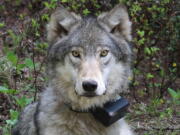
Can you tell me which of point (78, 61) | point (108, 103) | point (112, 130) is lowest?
point (112, 130)

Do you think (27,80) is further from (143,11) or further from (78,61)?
(78,61)

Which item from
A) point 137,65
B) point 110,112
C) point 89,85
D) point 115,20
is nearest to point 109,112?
point 110,112

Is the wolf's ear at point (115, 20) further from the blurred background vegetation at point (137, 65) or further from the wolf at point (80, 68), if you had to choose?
the blurred background vegetation at point (137, 65)

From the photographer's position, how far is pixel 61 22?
436 centimetres

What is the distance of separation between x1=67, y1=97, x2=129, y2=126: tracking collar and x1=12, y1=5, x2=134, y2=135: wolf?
0.05 meters

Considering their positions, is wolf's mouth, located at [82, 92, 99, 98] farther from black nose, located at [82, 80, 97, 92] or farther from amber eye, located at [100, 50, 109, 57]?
amber eye, located at [100, 50, 109, 57]

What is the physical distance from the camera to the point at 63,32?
14.5 feet

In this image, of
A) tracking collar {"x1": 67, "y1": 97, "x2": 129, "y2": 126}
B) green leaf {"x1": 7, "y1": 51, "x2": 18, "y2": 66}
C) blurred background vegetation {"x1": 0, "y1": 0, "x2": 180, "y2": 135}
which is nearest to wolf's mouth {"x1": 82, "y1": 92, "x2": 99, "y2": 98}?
tracking collar {"x1": 67, "y1": 97, "x2": 129, "y2": 126}

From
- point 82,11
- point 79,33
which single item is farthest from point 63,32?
point 82,11

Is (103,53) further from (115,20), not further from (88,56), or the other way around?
(115,20)

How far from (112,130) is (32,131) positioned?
94 centimetres

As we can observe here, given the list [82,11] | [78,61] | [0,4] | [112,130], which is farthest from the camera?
[0,4]

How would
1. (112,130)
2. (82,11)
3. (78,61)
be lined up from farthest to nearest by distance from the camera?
1. (82,11)
2. (112,130)
3. (78,61)

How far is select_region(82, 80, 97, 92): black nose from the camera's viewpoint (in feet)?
12.3
